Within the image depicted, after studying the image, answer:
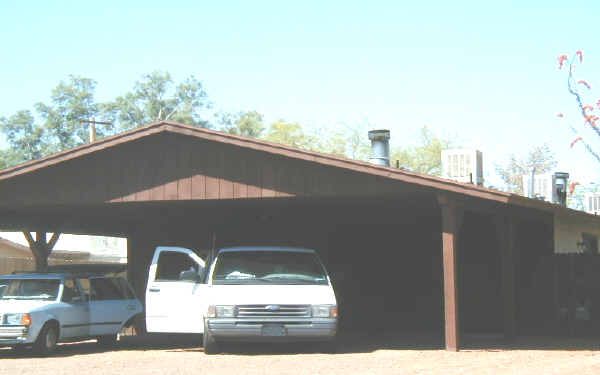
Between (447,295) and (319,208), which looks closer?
(447,295)

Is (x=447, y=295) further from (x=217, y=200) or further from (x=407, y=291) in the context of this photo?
(x=407, y=291)

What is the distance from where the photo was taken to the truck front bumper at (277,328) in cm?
1411

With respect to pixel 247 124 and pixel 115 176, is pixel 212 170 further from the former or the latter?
pixel 247 124

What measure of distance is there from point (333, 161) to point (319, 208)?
15.8ft

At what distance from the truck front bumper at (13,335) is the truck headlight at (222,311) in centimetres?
301

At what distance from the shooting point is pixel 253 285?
14.7 metres

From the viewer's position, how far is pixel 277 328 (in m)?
14.1

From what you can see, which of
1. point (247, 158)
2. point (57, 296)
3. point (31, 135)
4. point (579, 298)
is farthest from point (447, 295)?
point (31, 135)

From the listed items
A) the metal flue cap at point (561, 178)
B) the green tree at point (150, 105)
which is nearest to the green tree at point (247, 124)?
the green tree at point (150, 105)

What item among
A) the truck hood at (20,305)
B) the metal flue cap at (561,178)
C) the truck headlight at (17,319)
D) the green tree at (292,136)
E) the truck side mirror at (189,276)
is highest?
the green tree at (292,136)

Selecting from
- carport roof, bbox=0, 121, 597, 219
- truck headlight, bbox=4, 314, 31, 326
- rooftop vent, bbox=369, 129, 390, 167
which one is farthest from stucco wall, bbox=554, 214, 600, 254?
truck headlight, bbox=4, 314, 31, 326

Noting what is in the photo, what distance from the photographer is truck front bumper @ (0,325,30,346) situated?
563 inches

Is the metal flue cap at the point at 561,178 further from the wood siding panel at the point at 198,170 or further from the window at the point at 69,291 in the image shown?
the window at the point at 69,291

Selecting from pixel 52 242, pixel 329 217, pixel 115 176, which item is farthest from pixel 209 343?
pixel 52 242
